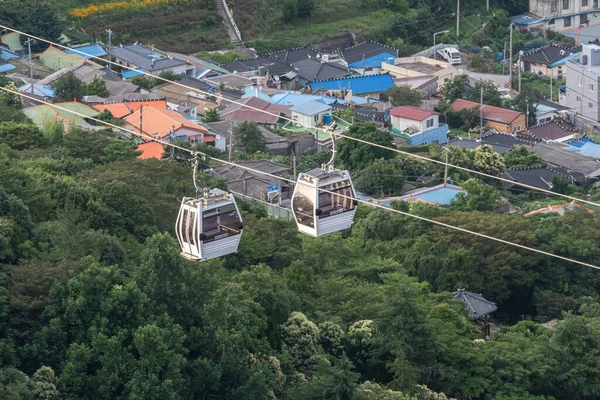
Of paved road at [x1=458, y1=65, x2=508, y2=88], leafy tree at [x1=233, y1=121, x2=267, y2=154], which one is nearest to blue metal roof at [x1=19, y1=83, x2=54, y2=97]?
leafy tree at [x1=233, y1=121, x2=267, y2=154]

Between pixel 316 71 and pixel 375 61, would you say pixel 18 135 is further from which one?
pixel 375 61

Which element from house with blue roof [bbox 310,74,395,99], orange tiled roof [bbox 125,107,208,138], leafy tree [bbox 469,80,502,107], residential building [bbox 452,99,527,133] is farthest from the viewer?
house with blue roof [bbox 310,74,395,99]

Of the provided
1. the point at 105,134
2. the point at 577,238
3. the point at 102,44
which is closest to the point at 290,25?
the point at 102,44

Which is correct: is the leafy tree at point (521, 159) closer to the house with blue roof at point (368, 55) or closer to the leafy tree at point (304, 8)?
the house with blue roof at point (368, 55)

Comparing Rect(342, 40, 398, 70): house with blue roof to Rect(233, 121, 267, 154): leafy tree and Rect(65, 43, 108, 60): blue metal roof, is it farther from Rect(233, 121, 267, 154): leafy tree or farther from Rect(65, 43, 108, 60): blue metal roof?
Rect(233, 121, 267, 154): leafy tree

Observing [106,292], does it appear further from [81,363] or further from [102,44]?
[102,44]

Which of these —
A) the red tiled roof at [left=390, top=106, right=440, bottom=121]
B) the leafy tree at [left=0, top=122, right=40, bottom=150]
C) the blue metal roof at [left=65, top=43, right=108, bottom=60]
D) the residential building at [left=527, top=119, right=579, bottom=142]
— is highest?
the leafy tree at [left=0, top=122, right=40, bottom=150]

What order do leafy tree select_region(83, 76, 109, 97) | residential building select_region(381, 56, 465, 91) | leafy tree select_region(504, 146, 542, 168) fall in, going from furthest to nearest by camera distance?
1. residential building select_region(381, 56, 465, 91)
2. leafy tree select_region(83, 76, 109, 97)
3. leafy tree select_region(504, 146, 542, 168)
